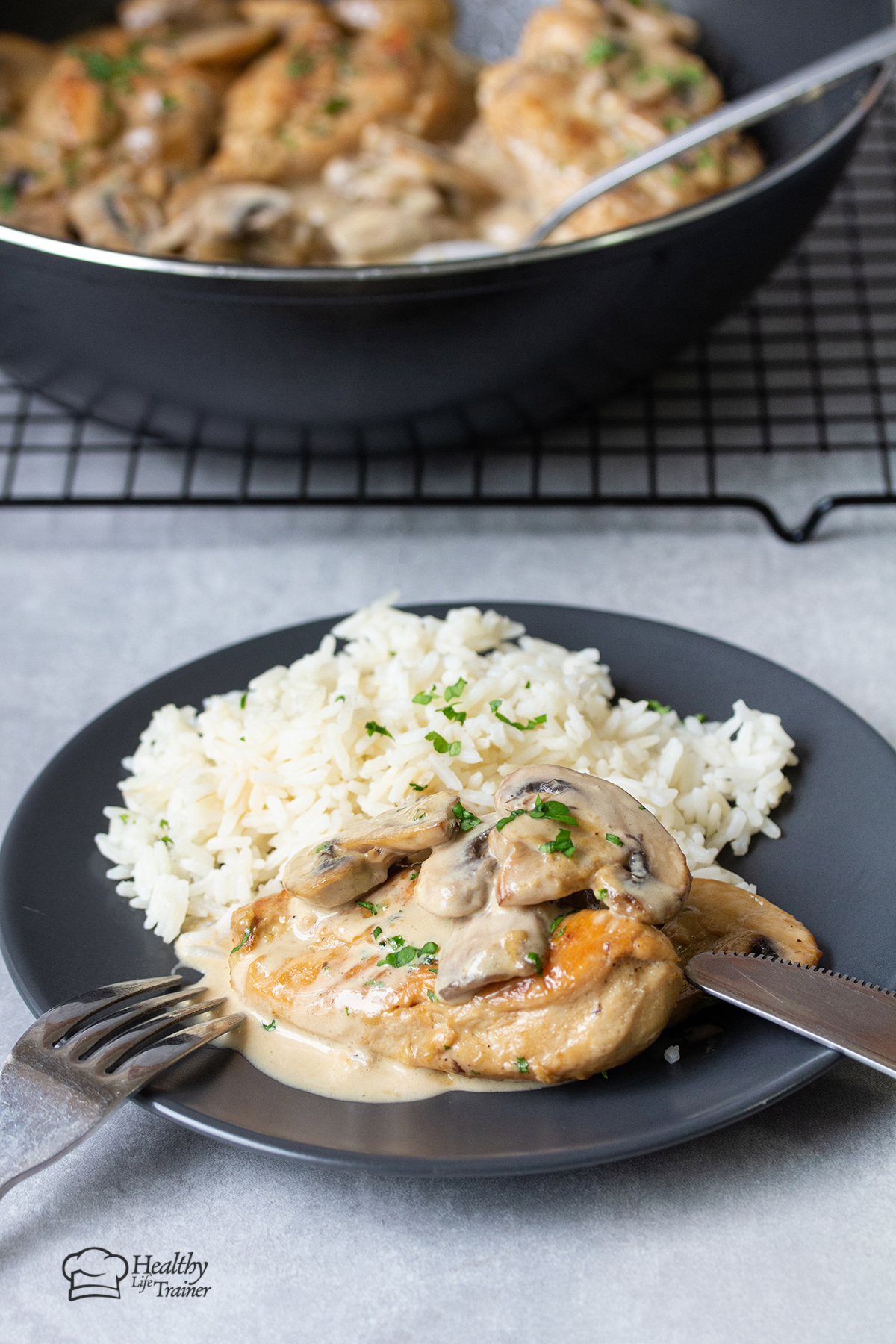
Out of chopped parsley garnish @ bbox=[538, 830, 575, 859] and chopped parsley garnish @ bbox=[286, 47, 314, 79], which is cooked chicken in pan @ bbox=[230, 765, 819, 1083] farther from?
chopped parsley garnish @ bbox=[286, 47, 314, 79]

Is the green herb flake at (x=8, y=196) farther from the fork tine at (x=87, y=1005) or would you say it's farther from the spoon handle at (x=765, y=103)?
the fork tine at (x=87, y=1005)

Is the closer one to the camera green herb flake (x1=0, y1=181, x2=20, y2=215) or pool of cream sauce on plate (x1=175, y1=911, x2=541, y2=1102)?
pool of cream sauce on plate (x1=175, y1=911, x2=541, y2=1102)

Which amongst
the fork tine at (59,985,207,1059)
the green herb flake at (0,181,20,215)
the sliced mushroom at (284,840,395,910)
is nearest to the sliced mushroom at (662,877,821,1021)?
the sliced mushroom at (284,840,395,910)

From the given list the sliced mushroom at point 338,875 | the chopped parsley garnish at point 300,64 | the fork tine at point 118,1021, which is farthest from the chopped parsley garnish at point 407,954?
the chopped parsley garnish at point 300,64

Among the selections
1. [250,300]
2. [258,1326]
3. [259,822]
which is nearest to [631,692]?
[259,822]

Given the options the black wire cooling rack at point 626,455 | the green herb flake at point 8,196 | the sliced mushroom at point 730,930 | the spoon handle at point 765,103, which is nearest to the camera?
A: the sliced mushroom at point 730,930
